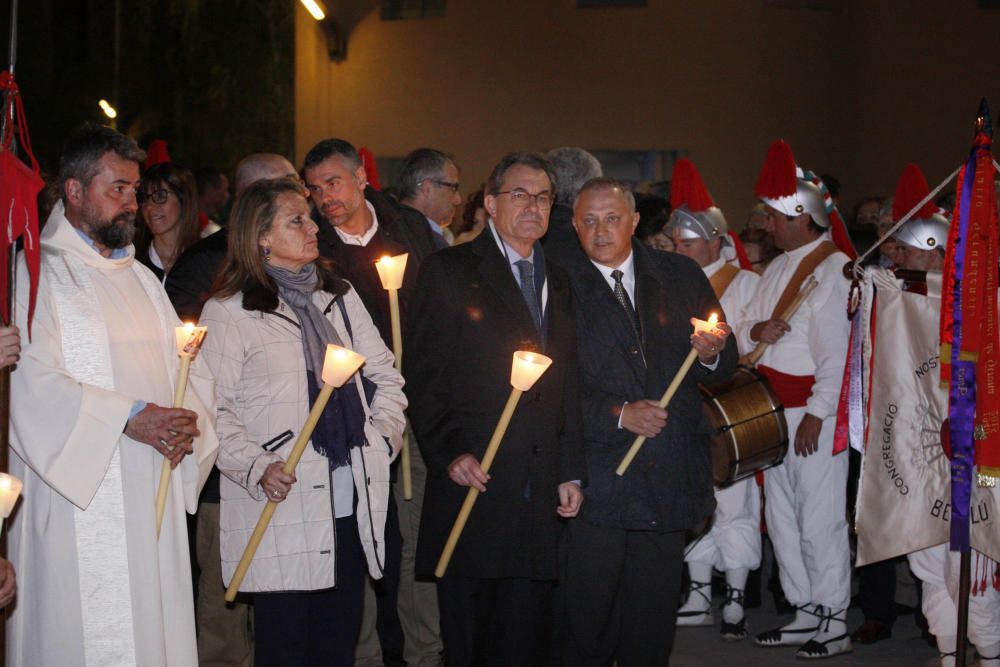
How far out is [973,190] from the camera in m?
5.79

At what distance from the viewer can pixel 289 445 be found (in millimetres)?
5066

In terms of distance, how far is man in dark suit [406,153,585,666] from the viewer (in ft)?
17.7

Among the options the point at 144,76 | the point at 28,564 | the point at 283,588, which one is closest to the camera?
the point at 28,564

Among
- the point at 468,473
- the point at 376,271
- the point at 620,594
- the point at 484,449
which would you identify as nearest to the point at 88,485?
the point at 468,473

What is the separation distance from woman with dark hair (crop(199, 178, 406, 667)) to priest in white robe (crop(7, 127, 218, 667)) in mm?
230

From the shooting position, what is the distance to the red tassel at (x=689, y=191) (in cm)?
830

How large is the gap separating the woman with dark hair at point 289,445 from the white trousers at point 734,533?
126 inches

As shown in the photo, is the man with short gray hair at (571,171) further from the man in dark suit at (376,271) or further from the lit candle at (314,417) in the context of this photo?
the lit candle at (314,417)

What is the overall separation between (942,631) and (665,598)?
1.67 meters

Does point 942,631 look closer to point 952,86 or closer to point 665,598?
point 665,598

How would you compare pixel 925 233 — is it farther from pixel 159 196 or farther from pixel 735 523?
pixel 159 196

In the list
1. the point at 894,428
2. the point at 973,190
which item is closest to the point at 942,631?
the point at 894,428

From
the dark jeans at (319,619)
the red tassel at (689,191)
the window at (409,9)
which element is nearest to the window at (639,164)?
the window at (409,9)

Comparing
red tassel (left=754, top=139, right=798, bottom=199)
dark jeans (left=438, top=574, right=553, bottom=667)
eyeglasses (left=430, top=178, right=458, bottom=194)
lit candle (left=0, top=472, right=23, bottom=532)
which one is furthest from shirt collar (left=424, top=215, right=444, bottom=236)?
lit candle (left=0, top=472, right=23, bottom=532)
